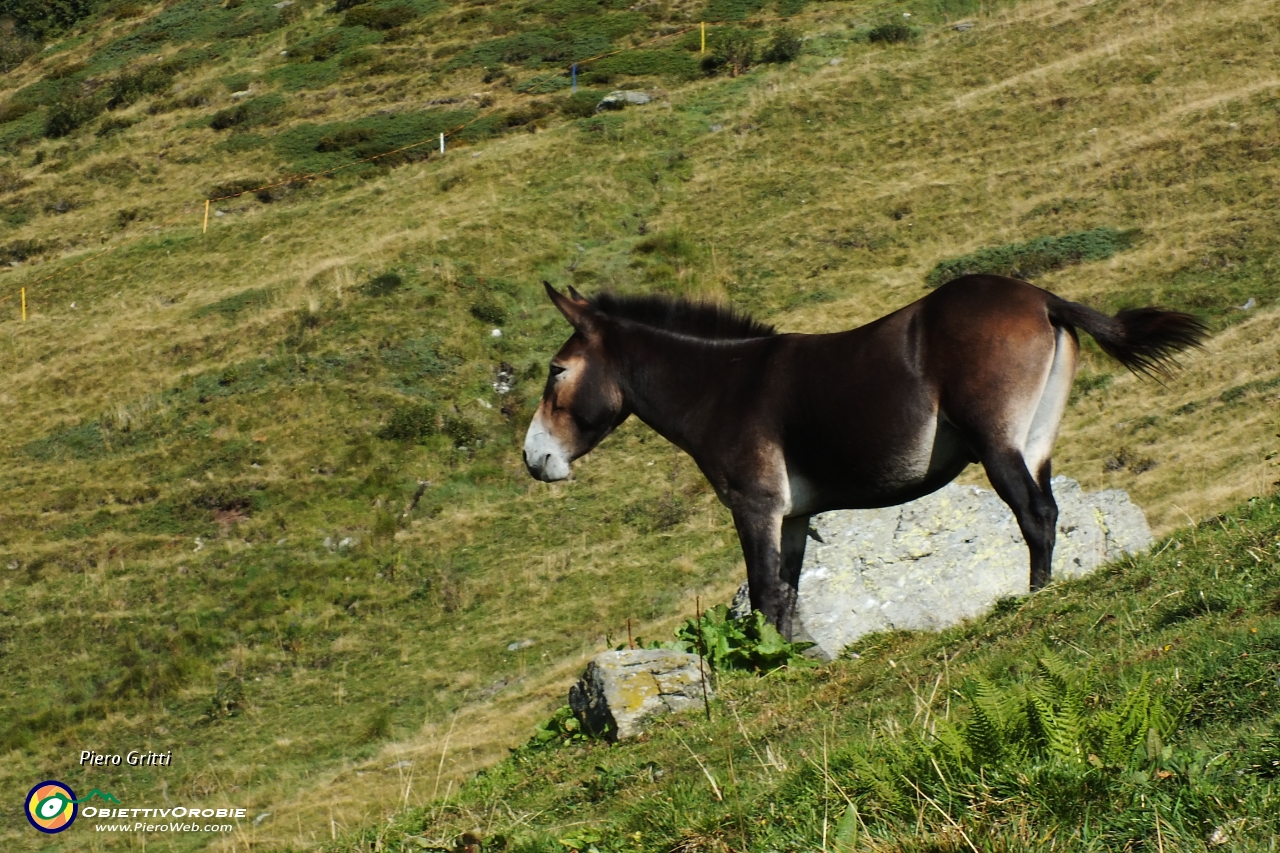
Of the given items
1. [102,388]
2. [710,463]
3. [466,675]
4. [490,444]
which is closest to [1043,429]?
[710,463]

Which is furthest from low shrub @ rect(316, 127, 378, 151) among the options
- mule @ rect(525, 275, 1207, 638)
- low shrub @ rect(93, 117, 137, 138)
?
mule @ rect(525, 275, 1207, 638)

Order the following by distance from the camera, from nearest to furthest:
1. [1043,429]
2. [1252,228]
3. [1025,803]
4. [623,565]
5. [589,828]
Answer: [1025,803] → [589,828] → [1043,429] → [623,565] → [1252,228]

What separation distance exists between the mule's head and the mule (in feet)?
0.04

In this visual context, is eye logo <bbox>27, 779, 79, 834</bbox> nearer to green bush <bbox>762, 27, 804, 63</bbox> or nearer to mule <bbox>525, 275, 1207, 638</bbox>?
mule <bbox>525, 275, 1207, 638</bbox>

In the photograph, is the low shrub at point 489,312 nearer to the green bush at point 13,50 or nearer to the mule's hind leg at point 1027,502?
the mule's hind leg at point 1027,502

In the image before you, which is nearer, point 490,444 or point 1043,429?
point 1043,429

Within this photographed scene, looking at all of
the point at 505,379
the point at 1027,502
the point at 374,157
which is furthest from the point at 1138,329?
the point at 374,157

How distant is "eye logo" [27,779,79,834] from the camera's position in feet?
43.6

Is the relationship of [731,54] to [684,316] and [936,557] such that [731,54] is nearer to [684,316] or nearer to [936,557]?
[936,557]

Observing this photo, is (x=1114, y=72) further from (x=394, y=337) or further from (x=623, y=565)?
(x=623, y=565)

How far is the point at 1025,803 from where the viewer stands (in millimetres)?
4105

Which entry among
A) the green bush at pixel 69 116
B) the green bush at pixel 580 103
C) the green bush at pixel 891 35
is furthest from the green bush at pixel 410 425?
the green bush at pixel 69 116

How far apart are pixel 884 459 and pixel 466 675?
10597 millimetres

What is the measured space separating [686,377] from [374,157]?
37883 mm
